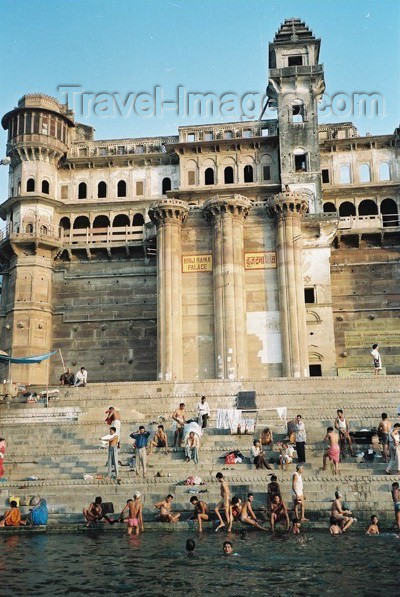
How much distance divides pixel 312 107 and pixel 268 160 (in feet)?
12.6

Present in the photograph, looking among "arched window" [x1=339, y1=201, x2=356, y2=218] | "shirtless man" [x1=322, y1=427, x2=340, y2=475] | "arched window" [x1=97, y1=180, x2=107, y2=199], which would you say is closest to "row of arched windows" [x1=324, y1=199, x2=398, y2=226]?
"arched window" [x1=339, y1=201, x2=356, y2=218]

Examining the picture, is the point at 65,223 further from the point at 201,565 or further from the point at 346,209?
the point at 201,565

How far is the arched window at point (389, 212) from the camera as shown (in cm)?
4091

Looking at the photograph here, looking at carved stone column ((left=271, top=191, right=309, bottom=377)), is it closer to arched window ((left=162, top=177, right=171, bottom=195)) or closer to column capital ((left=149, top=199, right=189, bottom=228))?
column capital ((left=149, top=199, right=189, bottom=228))

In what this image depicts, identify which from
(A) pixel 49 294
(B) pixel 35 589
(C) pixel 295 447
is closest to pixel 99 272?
(A) pixel 49 294

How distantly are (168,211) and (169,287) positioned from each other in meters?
3.72

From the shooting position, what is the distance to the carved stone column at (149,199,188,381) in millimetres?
32375

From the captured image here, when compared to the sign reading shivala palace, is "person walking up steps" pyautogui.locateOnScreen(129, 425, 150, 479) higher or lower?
lower

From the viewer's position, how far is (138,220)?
4300 cm

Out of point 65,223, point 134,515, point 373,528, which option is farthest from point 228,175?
point 373,528

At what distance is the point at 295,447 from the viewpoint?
19.3 metres

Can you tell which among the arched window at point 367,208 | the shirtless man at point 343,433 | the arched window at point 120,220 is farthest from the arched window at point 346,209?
the shirtless man at point 343,433

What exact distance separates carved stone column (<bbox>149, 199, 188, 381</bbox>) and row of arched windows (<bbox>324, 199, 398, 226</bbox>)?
11379 millimetres

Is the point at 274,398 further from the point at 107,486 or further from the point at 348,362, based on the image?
the point at 348,362
